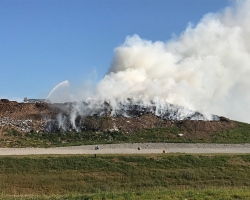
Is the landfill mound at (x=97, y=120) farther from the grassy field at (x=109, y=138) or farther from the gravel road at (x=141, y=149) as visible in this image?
the gravel road at (x=141, y=149)

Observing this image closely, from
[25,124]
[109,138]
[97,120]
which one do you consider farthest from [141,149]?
[25,124]

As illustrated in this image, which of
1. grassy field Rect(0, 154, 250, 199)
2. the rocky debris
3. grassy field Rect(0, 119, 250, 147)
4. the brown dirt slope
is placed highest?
the brown dirt slope

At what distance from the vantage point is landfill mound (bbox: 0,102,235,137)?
43094 mm

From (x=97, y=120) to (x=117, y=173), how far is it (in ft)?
60.5

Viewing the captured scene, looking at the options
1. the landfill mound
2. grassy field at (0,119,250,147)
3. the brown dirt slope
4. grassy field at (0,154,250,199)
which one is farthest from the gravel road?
the brown dirt slope

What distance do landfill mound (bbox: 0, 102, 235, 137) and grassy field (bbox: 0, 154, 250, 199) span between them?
13.2 m

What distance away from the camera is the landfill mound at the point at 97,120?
4309cm

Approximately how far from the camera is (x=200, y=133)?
41.9m

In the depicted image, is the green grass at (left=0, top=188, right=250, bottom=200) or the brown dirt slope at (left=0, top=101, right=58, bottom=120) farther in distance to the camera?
the brown dirt slope at (left=0, top=101, right=58, bottom=120)

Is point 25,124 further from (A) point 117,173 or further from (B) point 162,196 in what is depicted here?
(B) point 162,196

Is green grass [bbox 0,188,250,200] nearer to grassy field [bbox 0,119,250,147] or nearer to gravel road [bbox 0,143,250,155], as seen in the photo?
gravel road [bbox 0,143,250,155]

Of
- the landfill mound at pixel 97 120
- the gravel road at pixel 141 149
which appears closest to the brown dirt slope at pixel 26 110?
the landfill mound at pixel 97 120

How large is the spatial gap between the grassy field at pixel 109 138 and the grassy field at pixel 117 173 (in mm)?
9628

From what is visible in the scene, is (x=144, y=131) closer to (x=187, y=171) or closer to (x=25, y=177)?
(x=187, y=171)
